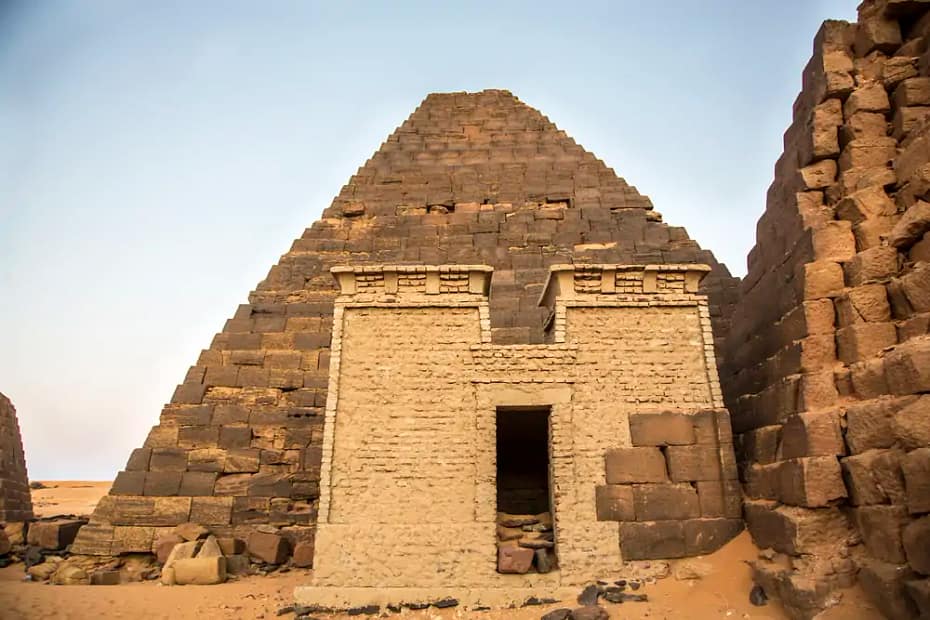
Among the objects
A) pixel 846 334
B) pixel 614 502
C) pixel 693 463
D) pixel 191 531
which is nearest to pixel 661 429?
pixel 693 463

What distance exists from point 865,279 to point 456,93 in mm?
12534

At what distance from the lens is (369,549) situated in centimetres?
702

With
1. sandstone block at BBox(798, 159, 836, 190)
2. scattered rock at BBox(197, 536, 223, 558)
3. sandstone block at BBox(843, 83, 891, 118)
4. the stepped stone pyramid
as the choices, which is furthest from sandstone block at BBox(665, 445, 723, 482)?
scattered rock at BBox(197, 536, 223, 558)

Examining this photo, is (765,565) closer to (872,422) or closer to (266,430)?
(872,422)

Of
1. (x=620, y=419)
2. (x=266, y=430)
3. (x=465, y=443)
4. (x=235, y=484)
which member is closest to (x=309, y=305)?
Result: (x=266, y=430)

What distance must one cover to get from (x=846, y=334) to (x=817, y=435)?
1.14 meters

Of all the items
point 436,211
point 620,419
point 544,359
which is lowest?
point 620,419

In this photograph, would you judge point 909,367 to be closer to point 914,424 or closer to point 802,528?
point 914,424

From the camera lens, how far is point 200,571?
26.8 ft

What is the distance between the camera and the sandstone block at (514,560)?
22.9 ft

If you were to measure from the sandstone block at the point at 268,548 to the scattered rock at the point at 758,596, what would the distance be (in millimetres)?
5933

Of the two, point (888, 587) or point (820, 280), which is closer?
point (888, 587)

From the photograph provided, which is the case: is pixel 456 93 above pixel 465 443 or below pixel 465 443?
above

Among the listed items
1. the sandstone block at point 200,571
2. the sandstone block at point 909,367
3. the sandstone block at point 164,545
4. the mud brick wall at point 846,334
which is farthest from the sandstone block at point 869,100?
the sandstone block at point 164,545
